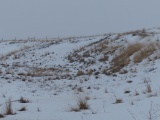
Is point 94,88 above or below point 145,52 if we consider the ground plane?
below

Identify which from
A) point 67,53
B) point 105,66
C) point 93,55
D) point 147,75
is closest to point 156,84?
point 147,75

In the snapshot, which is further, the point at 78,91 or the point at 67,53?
the point at 67,53

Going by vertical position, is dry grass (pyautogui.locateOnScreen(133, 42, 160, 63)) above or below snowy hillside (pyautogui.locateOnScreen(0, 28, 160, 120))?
above

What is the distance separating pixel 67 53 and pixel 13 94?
17.5 metres

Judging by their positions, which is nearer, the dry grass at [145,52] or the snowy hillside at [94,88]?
the snowy hillside at [94,88]

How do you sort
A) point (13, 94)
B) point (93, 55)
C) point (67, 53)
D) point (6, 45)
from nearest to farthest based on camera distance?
point (13, 94), point (93, 55), point (67, 53), point (6, 45)

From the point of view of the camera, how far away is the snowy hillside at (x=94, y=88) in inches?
238

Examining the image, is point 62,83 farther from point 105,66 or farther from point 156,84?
point 105,66

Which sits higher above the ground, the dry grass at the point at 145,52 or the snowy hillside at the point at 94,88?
the dry grass at the point at 145,52

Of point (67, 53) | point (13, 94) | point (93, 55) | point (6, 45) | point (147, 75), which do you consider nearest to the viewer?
point (13, 94)

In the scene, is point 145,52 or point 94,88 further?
point 145,52

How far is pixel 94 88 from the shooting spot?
11031 mm

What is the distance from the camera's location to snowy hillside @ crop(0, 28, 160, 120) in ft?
19.9

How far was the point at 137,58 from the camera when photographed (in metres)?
15.9
